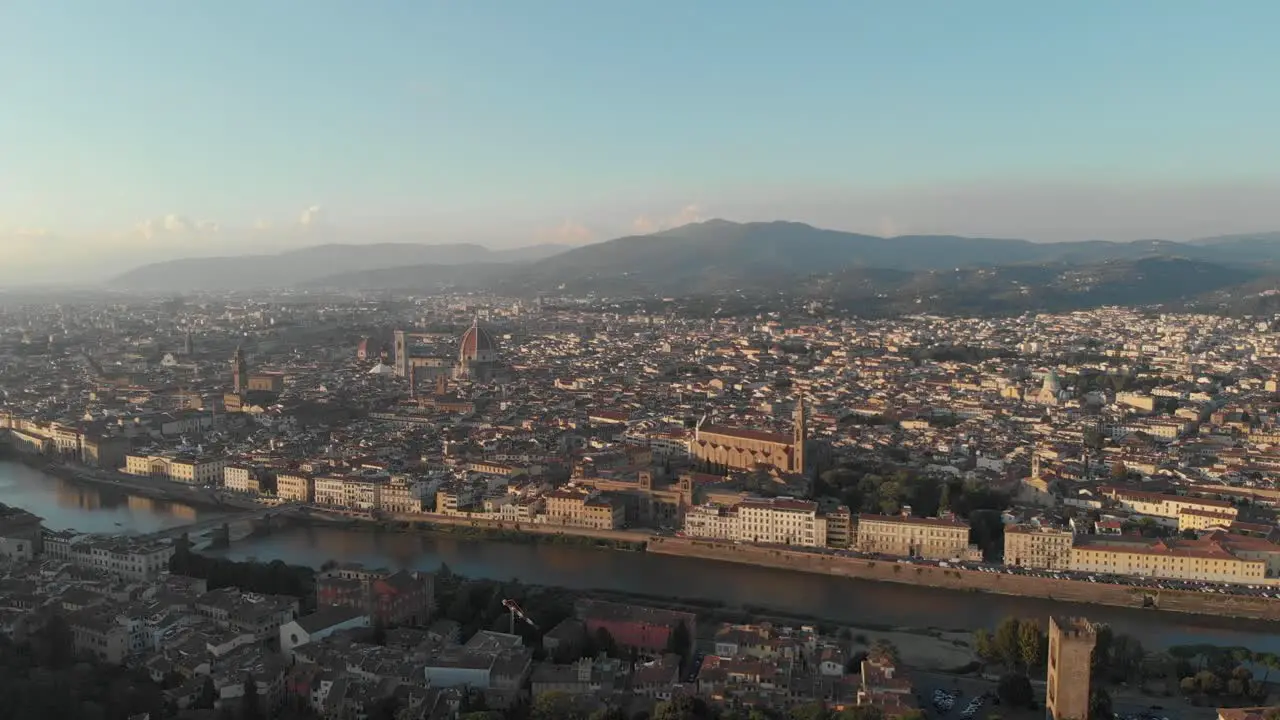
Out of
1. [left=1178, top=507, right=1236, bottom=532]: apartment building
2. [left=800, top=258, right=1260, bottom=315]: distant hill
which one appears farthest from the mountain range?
[left=1178, top=507, right=1236, bottom=532]: apartment building

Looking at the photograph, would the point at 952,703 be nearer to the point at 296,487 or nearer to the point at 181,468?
the point at 296,487

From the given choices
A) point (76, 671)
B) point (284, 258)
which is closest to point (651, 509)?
point (76, 671)

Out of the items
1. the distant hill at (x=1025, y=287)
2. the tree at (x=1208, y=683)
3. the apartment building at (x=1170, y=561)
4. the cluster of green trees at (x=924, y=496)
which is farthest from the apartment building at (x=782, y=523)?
the distant hill at (x=1025, y=287)

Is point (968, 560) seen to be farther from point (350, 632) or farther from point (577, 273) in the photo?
point (577, 273)

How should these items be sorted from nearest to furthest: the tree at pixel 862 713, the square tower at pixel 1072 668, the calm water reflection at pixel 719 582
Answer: the tree at pixel 862 713, the square tower at pixel 1072 668, the calm water reflection at pixel 719 582

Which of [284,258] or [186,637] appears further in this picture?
[284,258]

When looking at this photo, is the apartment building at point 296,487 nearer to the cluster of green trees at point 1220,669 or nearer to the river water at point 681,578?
the river water at point 681,578

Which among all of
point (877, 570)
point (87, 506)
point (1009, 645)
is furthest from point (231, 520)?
point (1009, 645)
